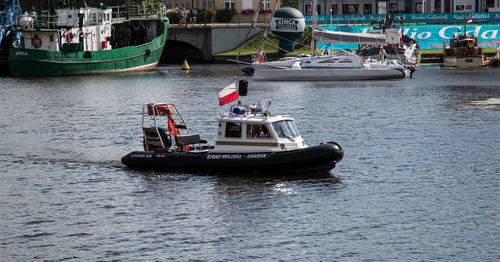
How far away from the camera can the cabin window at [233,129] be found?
3416cm

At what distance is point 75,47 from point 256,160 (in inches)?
Result: 2314

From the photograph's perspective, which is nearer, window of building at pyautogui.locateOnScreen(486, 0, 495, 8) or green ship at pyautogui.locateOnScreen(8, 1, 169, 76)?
green ship at pyautogui.locateOnScreen(8, 1, 169, 76)

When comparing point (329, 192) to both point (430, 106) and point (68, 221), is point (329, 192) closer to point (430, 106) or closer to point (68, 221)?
point (68, 221)

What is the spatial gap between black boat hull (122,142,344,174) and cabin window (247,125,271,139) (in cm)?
87

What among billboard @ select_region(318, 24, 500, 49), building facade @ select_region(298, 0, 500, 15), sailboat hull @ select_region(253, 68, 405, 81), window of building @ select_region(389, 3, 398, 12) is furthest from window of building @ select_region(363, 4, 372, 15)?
sailboat hull @ select_region(253, 68, 405, 81)

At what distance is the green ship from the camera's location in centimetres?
8619

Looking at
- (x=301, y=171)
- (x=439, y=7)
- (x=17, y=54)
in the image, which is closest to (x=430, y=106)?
(x=301, y=171)

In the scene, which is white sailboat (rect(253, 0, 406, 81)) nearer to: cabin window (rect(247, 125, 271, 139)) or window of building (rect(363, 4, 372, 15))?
cabin window (rect(247, 125, 271, 139))

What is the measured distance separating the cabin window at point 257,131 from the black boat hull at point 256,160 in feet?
2.84

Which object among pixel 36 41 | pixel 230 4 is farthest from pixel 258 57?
pixel 230 4

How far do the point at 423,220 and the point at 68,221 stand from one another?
12404 mm

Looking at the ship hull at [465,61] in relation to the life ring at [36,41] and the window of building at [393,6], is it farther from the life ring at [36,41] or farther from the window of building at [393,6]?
the life ring at [36,41]

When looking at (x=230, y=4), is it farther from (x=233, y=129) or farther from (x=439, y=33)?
(x=233, y=129)

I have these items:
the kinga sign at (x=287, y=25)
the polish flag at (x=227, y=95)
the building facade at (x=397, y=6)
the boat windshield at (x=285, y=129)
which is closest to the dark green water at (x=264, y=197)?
the boat windshield at (x=285, y=129)
